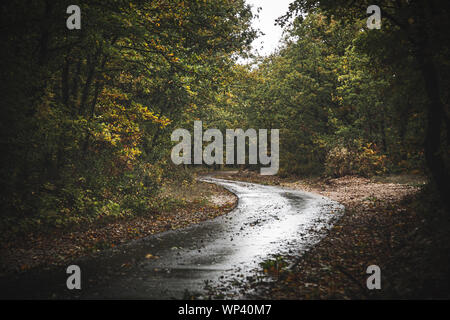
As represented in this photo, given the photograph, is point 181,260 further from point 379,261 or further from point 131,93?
point 131,93

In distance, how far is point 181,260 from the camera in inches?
306

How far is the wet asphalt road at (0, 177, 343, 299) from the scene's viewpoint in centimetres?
581

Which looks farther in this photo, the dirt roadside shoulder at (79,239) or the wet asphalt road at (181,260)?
the dirt roadside shoulder at (79,239)

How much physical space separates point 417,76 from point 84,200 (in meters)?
11.5

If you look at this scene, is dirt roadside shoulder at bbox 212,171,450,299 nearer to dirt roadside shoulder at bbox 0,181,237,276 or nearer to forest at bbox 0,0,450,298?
forest at bbox 0,0,450,298

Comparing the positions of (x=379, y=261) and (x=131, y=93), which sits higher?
(x=131, y=93)

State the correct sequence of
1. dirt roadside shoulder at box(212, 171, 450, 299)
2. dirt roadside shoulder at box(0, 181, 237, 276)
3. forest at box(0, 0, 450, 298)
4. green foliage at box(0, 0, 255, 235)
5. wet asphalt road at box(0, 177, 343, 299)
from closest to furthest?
dirt roadside shoulder at box(212, 171, 450, 299), wet asphalt road at box(0, 177, 343, 299), dirt roadside shoulder at box(0, 181, 237, 276), forest at box(0, 0, 450, 298), green foliage at box(0, 0, 255, 235)

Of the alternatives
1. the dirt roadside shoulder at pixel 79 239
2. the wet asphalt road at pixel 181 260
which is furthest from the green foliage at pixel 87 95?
the wet asphalt road at pixel 181 260

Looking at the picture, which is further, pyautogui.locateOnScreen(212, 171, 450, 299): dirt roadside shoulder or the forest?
the forest

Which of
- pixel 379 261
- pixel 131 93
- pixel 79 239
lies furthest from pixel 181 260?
pixel 131 93

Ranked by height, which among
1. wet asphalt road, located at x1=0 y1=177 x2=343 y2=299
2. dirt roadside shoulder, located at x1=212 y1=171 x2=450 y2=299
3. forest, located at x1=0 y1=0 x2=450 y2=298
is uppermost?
forest, located at x1=0 y1=0 x2=450 y2=298

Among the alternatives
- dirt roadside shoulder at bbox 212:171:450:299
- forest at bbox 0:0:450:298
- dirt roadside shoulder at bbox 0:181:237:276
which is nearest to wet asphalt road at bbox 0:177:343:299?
dirt roadside shoulder at bbox 0:181:237:276

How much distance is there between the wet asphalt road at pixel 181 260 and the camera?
581 centimetres

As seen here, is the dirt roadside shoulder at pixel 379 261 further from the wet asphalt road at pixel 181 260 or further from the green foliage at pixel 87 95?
the green foliage at pixel 87 95
